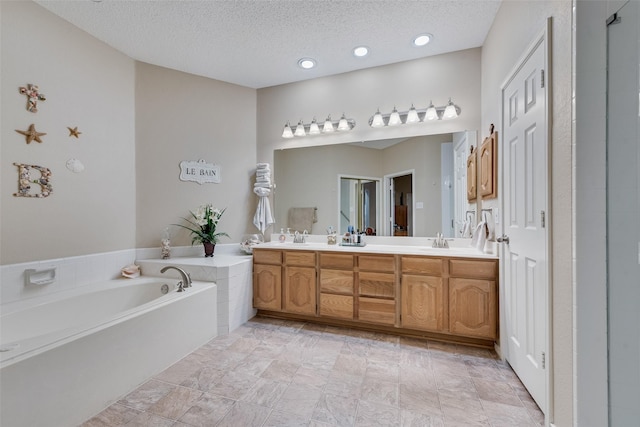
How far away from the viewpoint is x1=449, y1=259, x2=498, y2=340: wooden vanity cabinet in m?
2.12

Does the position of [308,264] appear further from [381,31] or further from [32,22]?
[32,22]

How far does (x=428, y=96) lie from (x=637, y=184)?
2146mm

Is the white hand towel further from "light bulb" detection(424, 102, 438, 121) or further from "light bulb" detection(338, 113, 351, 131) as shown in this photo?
"light bulb" detection(338, 113, 351, 131)

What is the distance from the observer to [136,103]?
115 inches

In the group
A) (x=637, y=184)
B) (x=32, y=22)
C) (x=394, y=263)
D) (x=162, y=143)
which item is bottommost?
(x=394, y=263)

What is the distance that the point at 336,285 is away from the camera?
8.63 ft

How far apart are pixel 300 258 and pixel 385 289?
2.97 ft

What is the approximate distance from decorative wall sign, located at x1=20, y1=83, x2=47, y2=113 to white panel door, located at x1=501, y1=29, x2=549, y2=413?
352 cm

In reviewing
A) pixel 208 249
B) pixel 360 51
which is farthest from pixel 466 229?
pixel 208 249

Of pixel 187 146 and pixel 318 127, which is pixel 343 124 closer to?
pixel 318 127

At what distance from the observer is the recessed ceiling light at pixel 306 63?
113 inches

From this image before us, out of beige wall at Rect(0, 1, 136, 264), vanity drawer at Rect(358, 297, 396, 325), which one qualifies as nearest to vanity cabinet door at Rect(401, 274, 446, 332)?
vanity drawer at Rect(358, 297, 396, 325)

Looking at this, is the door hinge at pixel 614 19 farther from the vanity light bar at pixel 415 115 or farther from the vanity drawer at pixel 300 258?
the vanity drawer at pixel 300 258

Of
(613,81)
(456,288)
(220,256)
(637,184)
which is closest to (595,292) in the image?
(637,184)
